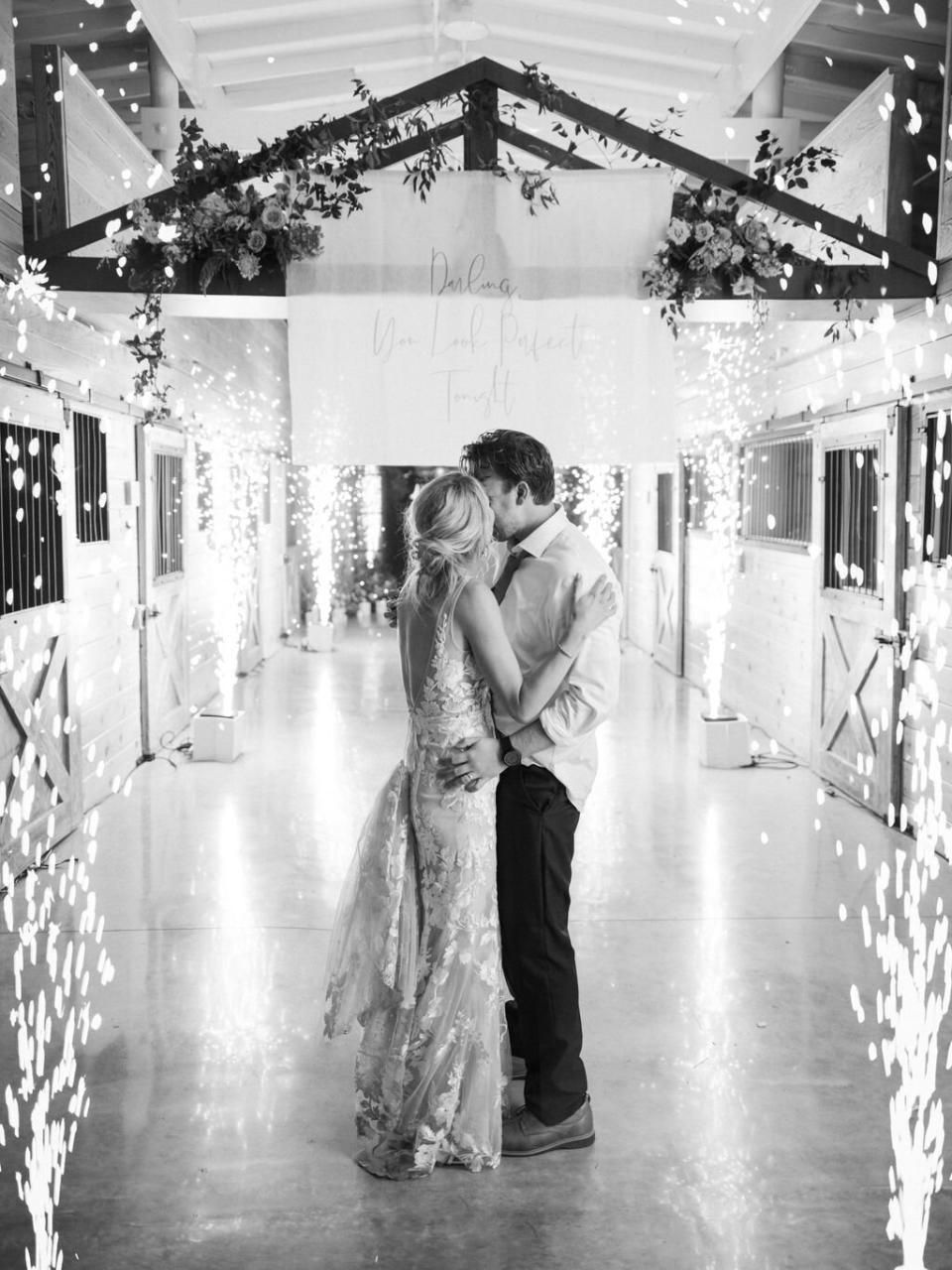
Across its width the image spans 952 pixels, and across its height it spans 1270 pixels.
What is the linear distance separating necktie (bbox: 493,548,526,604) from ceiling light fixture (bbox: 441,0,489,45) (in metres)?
4.94

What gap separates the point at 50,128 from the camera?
4691mm

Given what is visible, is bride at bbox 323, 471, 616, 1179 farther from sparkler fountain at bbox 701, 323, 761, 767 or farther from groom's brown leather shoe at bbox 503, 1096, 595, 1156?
sparkler fountain at bbox 701, 323, 761, 767

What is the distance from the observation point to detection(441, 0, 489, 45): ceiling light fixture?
631 centimetres

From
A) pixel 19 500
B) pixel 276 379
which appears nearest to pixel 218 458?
pixel 276 379

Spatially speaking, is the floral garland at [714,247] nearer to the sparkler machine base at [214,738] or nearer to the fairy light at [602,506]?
the sparkler machine base at [214,738]

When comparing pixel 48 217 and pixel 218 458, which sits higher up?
pixel 48 217

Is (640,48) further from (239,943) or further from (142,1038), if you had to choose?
(142,1038)


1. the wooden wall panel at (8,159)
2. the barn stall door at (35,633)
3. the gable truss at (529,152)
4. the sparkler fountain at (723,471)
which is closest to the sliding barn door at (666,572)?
the sparkler fountain at (723,471)

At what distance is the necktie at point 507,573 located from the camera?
2484mm

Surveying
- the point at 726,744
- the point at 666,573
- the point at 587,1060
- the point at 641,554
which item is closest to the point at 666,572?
the point at 666,573

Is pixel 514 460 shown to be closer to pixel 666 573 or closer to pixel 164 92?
pixel 164 92

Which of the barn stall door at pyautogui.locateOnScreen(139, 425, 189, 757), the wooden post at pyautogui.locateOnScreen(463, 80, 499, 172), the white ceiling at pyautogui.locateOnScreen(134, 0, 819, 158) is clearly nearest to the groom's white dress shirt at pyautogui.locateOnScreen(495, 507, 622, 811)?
the wooden post at pyautogui.locateOnScreen(463, 80, 499, 172)

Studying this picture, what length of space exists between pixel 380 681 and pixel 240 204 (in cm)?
642

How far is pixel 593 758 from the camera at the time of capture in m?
Answer: 2.46
